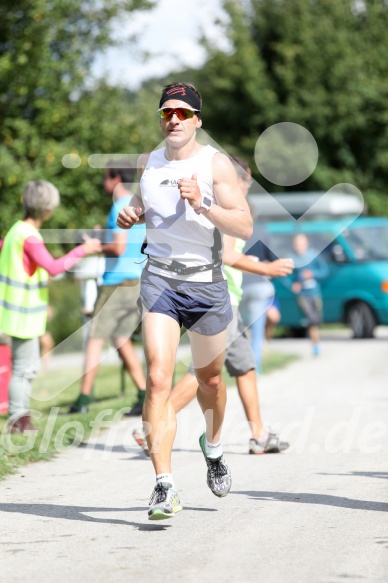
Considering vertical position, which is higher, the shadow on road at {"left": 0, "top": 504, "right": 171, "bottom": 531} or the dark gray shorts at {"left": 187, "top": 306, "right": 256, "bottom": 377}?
the dark gray shorts at {"left": 187, "top": 306, "right": 256, "bottom": 377}

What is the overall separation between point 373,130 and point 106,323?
2768 centimetres

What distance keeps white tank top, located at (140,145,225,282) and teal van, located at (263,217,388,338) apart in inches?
618

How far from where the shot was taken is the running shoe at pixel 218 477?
6.07 m

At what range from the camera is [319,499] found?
249 inches

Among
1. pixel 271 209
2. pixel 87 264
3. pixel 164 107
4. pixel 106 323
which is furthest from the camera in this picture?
pixel 271 209

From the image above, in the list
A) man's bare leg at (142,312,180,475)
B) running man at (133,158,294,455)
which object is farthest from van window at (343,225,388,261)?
man's bare leg at (142,312,180,475)

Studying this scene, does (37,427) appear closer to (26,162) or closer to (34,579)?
(34,579)

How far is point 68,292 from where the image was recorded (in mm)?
23359

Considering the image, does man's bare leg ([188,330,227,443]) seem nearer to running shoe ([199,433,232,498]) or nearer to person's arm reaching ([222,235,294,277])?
running shoe ([199,433,232,498])

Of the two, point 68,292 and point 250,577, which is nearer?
point 250,577

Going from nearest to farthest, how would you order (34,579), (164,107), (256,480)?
(34,579) → (164,107) → (256,480)

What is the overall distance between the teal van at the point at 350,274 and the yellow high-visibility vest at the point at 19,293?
513 inches

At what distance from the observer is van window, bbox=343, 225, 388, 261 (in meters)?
22.0

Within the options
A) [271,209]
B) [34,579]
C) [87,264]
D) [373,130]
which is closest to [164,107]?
[34,579]
